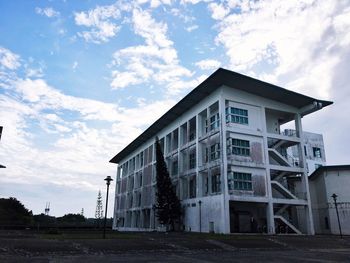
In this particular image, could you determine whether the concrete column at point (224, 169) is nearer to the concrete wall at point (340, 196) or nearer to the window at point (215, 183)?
the window at point (215, 183)

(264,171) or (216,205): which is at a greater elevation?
(264,171)

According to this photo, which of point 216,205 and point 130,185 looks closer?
point 216,205

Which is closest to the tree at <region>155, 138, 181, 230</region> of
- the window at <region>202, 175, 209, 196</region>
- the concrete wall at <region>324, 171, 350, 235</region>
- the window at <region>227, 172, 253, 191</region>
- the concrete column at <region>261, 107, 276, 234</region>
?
the window at <region>202, 175, 209, 196</region>

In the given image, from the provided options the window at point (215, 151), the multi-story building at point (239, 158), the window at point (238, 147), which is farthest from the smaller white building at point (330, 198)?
the window at point (215, 151)

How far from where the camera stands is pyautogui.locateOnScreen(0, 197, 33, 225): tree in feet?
231

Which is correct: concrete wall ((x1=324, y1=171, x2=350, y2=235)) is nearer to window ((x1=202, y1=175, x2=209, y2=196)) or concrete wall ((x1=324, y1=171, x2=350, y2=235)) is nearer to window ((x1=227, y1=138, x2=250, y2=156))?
window ((x1=227, y1=138, x2=250, y2=156))

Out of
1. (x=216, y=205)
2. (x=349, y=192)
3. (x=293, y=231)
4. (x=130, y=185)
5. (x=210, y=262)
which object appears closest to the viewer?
(x=210, y=262)

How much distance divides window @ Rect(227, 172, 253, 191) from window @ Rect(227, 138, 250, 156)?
231 cm

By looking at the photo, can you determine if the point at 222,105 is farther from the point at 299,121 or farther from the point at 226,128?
the point at 299,121

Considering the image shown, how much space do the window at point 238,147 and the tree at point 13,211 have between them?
52.1 metres

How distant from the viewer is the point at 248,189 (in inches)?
1384

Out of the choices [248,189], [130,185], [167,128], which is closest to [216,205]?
[248,189]

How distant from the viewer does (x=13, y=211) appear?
75.7 metres

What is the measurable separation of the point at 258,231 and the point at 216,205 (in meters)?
6.98
